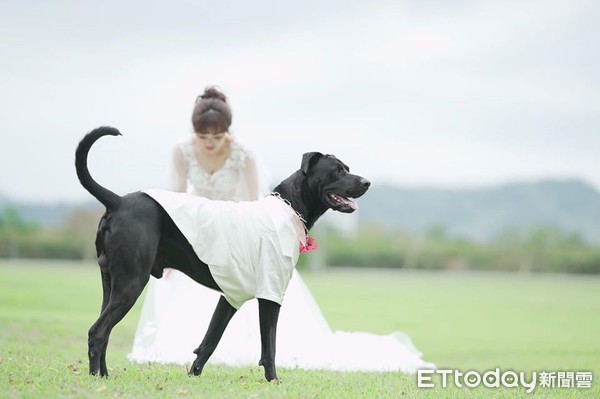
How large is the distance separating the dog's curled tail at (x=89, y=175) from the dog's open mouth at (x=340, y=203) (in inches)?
64.4

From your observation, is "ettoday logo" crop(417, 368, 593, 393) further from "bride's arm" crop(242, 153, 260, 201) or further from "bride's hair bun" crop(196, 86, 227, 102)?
"bride's hair bun" crop(196, 86, 227, 102)

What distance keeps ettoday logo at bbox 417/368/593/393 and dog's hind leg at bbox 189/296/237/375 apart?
164 centimetres

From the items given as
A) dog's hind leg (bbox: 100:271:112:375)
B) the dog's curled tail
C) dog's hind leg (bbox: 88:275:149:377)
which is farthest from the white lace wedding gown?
the dog's curled tail

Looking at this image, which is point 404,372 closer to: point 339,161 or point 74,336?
point 339,161

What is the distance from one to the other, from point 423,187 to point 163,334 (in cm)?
16926

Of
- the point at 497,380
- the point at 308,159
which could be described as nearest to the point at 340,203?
the point at 308,159

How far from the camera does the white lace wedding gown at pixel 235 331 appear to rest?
7.80 m

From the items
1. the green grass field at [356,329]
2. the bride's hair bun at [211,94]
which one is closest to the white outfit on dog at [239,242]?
the green grass field at [356,329]

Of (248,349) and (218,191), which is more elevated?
(218,191)

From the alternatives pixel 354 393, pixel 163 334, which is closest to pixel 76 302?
pixel 163 334

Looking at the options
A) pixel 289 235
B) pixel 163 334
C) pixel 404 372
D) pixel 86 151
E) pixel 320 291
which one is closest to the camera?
pixel 86 151

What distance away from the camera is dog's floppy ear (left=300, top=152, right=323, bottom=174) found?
6.15 metres

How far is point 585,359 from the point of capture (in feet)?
36.6

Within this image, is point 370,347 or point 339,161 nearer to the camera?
point 339,161
